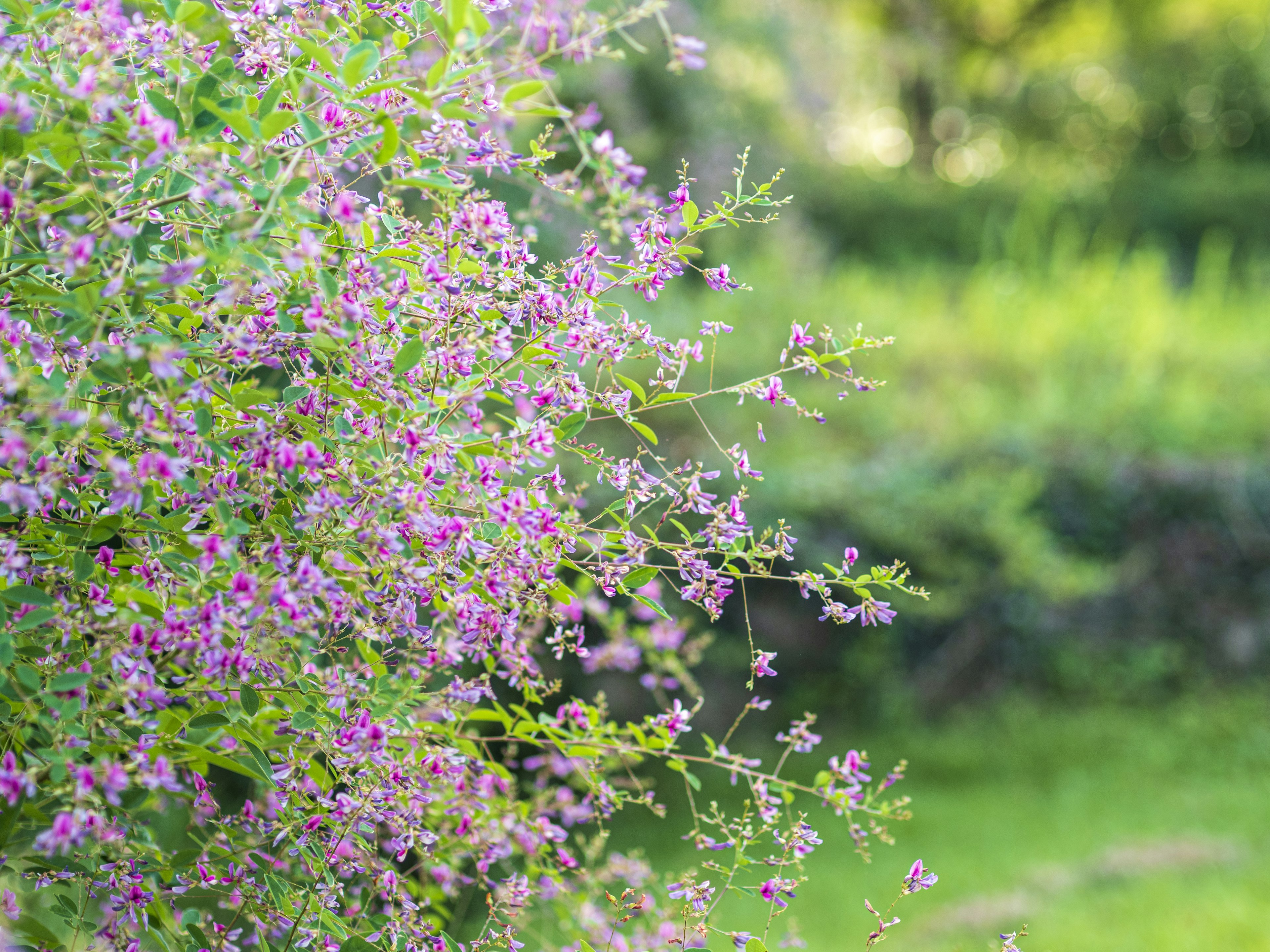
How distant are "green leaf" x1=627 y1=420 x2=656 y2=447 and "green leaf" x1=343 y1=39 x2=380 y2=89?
1.79ft

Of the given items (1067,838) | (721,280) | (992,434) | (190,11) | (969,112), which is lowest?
(190,11)

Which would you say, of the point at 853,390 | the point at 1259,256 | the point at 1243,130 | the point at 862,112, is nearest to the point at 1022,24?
the point at 862,112

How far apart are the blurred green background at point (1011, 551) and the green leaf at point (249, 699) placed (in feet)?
7.56

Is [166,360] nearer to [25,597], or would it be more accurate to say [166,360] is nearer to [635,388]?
[25,597]

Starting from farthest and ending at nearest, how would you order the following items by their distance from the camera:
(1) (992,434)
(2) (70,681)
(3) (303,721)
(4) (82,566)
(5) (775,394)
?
(1) (992,434), (5) (775,394), (3) (303,721), (4) (82,566), (2) (70,681)

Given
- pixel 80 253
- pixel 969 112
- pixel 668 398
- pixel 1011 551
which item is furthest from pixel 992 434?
pixel 969 112

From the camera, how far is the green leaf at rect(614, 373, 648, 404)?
143 centimetres

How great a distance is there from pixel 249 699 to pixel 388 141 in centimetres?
72

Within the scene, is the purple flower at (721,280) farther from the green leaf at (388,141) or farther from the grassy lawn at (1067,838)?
the grassy lawn at (1067,838)

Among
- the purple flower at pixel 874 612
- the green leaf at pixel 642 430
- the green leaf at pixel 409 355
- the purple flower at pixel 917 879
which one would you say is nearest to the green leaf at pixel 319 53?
the green leaf at pixel 409 355

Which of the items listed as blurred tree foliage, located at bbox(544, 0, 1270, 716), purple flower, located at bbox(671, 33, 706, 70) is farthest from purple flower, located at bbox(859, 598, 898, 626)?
blurred tree foliage, located at bbox(544, 0, 1270, 716)

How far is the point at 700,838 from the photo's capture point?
1.64 meters

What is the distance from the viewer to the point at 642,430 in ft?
4.88

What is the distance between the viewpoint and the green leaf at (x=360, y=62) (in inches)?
45.3
